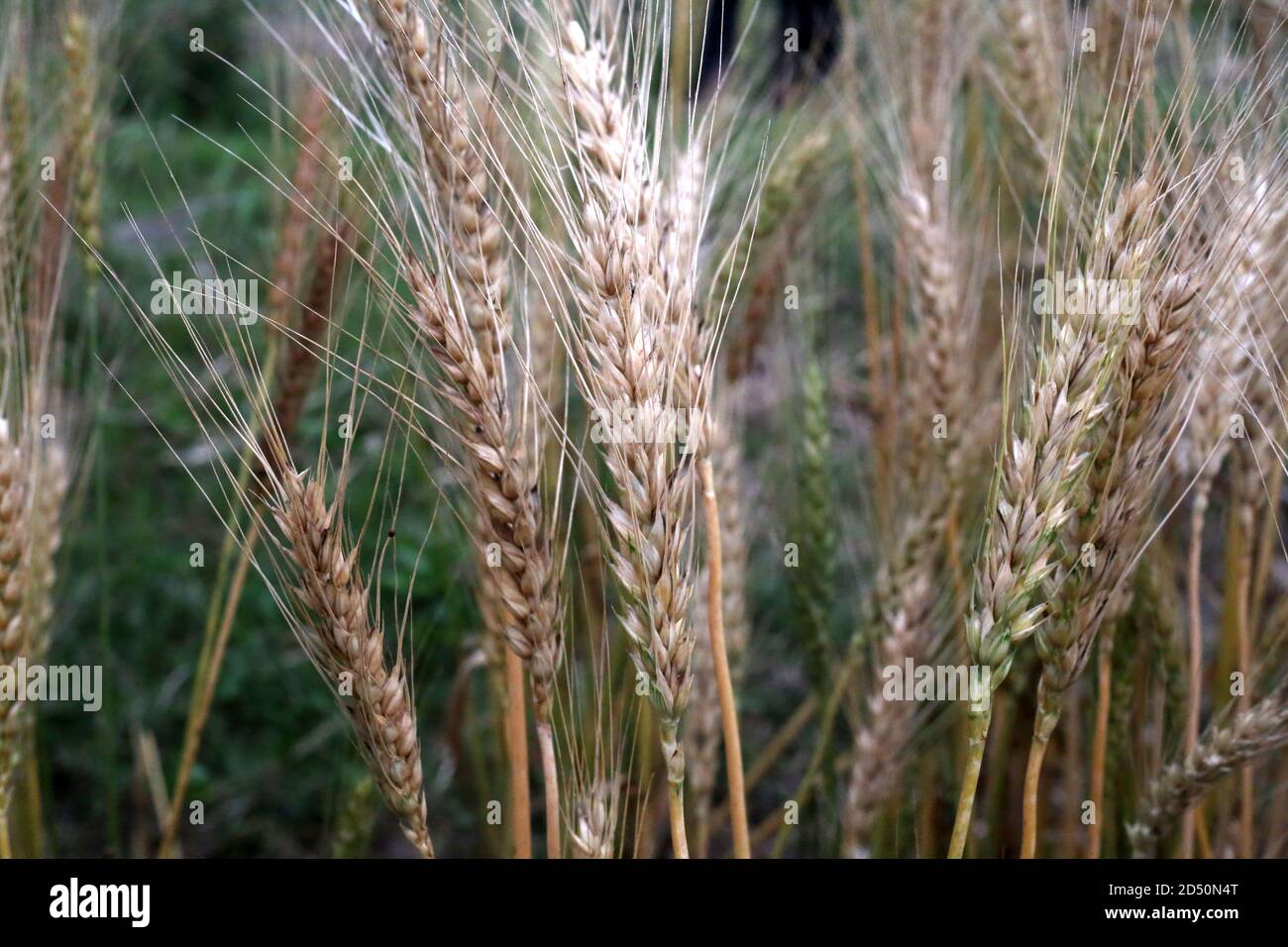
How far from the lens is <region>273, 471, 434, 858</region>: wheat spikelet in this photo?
1.26 metres

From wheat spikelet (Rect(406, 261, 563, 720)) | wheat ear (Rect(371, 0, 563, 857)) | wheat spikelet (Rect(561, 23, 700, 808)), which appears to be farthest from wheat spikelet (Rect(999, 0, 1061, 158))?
wheat spikelet (Rect(406, 261, 563, 720))

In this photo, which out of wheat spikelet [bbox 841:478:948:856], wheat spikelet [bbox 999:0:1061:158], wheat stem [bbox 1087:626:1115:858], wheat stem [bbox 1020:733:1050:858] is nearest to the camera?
wheat stem [bbox 1020:733:1050:858]

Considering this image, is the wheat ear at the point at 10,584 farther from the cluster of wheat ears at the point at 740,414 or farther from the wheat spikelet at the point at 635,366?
the wheat spikelet at the point at 635,366

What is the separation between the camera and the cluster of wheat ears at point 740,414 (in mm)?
1241

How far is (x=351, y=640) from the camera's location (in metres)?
1.27

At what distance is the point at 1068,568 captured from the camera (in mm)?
1331

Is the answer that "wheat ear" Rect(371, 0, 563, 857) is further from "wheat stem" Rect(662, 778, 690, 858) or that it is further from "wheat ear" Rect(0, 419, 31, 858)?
"wheat ear" Rect(0, 419, 31, 858)

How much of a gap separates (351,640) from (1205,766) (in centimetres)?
122

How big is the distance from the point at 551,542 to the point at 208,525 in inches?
82.5

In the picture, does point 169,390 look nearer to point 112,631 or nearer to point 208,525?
point 208,525

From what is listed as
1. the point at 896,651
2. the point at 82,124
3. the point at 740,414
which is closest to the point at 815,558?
the point at 896,651

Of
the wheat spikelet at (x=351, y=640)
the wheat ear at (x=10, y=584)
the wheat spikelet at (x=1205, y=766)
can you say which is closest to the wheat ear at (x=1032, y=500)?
the wheat spikelet at (x=1205, y=766)
